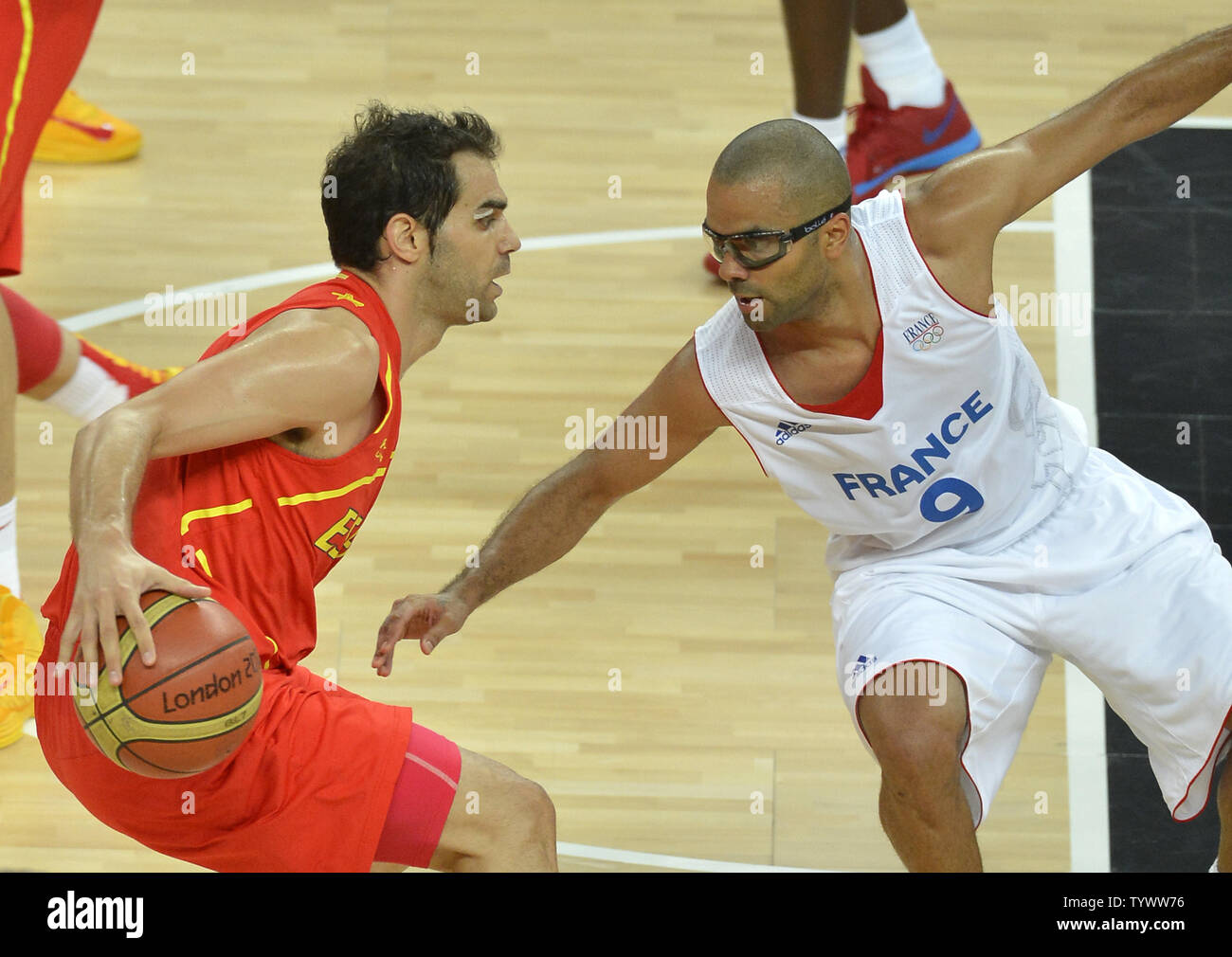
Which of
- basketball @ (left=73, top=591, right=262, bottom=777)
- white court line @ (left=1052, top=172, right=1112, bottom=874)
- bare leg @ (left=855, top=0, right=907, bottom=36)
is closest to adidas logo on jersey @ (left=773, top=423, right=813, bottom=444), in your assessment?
basketball @ (left=73, top=591, right=262, bottom=777)

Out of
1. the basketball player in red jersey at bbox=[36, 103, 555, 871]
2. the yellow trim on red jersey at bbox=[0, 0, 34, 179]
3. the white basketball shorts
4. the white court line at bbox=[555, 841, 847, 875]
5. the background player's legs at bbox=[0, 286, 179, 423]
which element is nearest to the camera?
the basketball player in red jersey at bbox=[36, 103, 555, 871]

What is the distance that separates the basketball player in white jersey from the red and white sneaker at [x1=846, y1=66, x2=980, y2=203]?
2.63 meters

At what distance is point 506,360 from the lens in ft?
21.0

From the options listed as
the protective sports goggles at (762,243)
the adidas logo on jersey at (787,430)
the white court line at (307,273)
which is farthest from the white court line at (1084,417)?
the protective sports goggles at (762,243)

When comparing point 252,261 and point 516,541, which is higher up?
point 252,261

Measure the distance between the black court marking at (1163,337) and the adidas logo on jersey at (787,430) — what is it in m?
1.45

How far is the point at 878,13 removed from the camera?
6648mm

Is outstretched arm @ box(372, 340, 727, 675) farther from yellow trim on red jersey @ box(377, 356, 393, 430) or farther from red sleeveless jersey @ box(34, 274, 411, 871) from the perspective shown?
yellow trim on red jersey @ box(377, 356, 393, 430)

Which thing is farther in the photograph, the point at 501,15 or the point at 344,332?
the point at 501,15

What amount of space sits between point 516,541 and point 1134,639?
1400 mm

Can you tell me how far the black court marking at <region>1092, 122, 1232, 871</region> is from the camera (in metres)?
4.84
